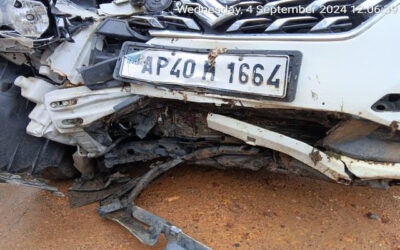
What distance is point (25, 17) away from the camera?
2549mm

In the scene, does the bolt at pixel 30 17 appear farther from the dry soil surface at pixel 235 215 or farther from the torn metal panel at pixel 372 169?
the torn metal panel at pixel 372 169

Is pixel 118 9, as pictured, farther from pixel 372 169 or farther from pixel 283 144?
pixel 372 169

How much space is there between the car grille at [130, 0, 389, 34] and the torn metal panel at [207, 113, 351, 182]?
0.57 meters

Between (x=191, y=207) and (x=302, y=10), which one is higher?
(x=302, y=10)

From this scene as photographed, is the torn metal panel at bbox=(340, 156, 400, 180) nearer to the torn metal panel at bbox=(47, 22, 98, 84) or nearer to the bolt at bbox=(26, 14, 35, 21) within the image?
the torn metal panel at bbox=(47, 22, 98, 84)

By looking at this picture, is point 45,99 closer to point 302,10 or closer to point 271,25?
point 271,25

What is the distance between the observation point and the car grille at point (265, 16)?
2098 mm

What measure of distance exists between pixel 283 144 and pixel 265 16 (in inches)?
29.8

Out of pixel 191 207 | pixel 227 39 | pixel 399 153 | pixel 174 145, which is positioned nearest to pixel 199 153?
pixel 174 145

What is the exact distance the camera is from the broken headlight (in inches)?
99.4

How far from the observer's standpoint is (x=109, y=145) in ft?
9.73

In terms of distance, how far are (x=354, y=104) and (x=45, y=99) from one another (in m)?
2.01

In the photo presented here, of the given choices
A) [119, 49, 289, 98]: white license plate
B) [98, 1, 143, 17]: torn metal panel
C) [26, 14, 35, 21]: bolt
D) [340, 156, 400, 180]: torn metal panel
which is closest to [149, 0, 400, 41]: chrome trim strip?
[119, 49, 289, 98]: white license plate

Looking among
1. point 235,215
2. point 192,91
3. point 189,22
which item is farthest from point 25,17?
point 235,215
